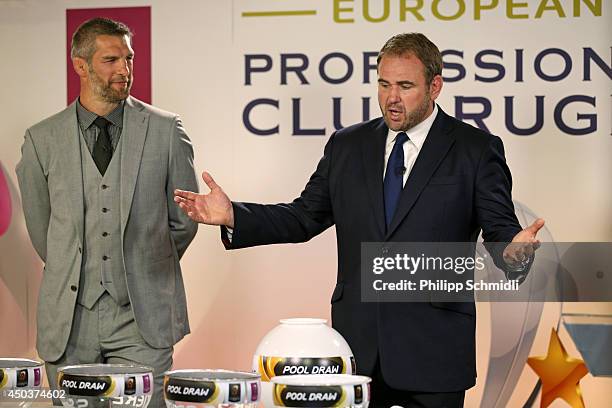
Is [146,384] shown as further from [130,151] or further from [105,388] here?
[130,151]

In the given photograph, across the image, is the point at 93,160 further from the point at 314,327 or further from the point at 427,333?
the point at 314,327

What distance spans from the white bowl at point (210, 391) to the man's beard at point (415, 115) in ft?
5.08

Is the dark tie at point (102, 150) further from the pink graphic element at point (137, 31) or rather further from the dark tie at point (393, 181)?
the pink graphic element at point (137, 31)

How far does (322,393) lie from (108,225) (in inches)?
81.7

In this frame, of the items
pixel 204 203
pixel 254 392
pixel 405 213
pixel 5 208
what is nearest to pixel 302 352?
pixel 254 392

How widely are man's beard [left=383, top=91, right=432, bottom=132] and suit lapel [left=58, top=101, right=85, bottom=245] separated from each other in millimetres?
1076

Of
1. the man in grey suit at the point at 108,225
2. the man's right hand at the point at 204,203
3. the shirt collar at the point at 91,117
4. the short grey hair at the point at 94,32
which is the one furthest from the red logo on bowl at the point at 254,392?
the short grey hair at the point at 94,32

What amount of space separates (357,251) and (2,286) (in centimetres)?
243

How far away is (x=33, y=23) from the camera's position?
4.76 meters

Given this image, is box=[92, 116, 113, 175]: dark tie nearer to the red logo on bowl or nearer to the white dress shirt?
the white dress shirt

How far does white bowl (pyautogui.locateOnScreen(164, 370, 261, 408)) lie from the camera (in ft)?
4.93

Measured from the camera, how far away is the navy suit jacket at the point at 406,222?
2.73 meters

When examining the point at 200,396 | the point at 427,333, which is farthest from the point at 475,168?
the point at 200,396

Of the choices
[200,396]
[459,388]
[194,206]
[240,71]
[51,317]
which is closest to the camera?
[200,396]
